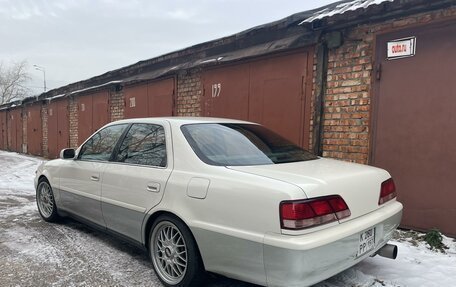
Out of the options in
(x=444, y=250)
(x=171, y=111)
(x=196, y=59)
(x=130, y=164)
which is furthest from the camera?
Answer: (x=171, y=111)

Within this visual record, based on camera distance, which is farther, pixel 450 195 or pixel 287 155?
pixel 450 195

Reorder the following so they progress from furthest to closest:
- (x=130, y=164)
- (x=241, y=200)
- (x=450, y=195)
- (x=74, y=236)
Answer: (x=74, y=236) < (x=450, y=195) < (x=130, y=164) < (x=241, y=200)

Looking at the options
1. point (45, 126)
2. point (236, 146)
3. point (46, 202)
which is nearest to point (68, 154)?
point (46, 202)

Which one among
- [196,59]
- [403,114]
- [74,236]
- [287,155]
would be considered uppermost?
[196,59]

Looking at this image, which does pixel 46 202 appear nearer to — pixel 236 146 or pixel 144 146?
pixel 144 146

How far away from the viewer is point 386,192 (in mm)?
3014

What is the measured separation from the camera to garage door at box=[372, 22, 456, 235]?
13.3 feet

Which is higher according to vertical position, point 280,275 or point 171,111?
point 171,111

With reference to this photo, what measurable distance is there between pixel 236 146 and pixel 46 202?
3293 mm

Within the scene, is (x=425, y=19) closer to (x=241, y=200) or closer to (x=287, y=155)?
(x=287, y=155)

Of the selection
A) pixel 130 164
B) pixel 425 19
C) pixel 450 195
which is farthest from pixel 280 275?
pixel 425 19

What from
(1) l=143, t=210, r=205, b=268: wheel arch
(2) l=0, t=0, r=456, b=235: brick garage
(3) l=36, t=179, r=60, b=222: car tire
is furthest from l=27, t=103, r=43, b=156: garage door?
(1) l=143, t=210, r=205, b=268: wheel arch

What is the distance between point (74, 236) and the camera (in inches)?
173

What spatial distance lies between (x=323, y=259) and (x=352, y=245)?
0.32 metres
